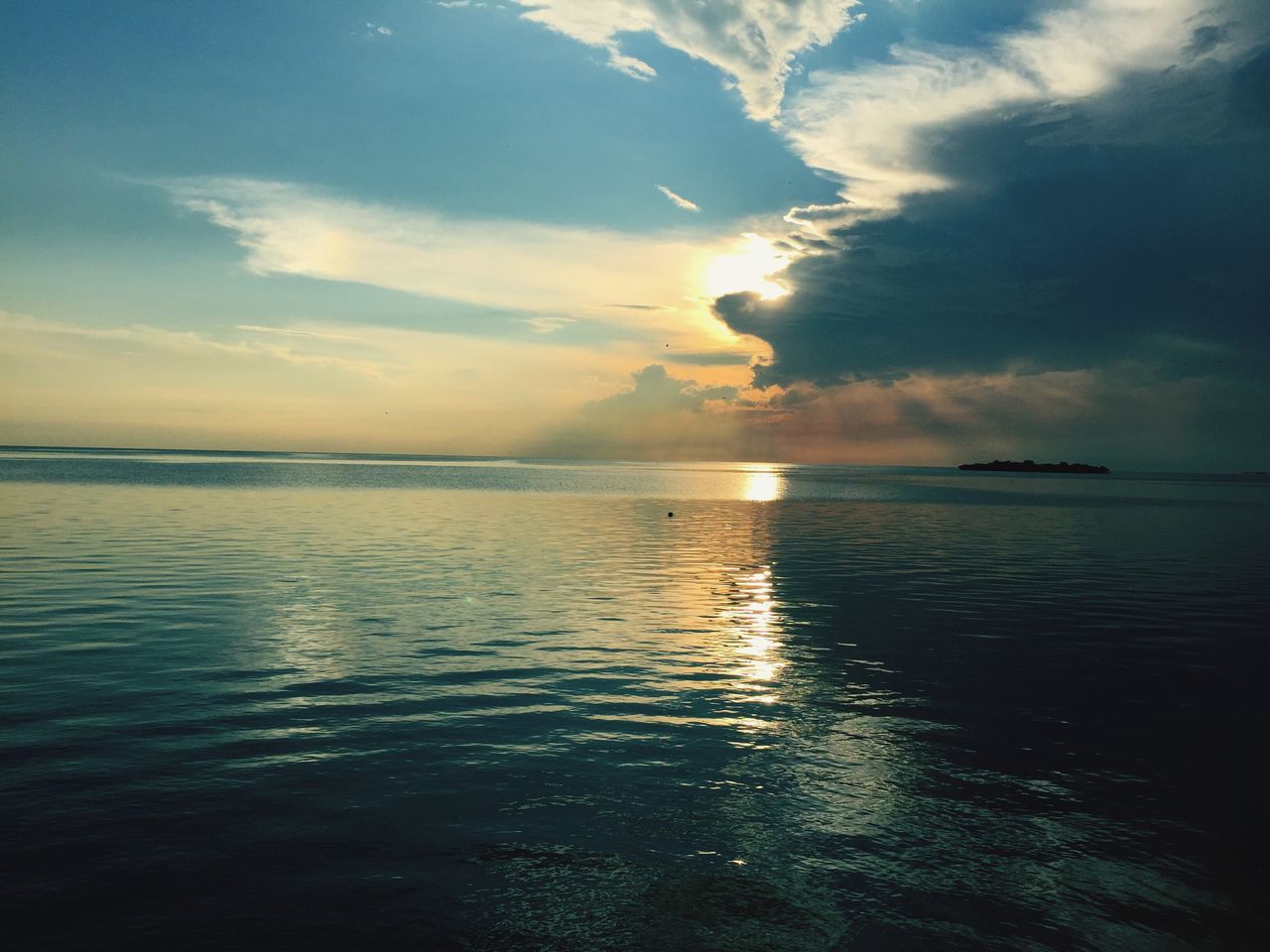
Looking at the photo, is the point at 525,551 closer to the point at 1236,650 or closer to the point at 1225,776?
the point at 1236,650

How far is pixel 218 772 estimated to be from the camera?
45.1 feet

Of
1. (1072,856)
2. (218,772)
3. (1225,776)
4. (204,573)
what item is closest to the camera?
(1072,856)

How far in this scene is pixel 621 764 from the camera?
14.6 m

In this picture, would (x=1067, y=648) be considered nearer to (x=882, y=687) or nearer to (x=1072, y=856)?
(x=882, y=687)

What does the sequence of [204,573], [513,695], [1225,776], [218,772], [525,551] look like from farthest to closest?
[525,551], [204,573], [513,695], [1225,776], [218,772]

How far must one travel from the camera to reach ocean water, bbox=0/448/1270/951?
32.2 feet

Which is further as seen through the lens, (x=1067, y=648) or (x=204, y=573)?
(x=204, y=573)

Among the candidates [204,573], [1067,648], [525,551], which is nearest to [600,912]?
[1067,648]

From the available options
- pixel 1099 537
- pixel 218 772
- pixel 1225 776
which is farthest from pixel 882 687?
pixel 1099 537

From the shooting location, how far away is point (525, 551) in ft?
153

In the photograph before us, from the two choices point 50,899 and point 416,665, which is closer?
point 50,899

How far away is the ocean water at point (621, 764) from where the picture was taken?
9.80m

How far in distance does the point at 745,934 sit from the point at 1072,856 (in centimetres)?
512

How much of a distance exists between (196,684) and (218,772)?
6133 mm
